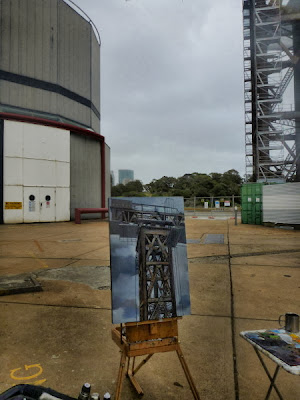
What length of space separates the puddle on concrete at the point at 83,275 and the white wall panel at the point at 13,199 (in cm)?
1399

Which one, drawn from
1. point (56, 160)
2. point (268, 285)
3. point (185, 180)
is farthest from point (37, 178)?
point (185, 180)

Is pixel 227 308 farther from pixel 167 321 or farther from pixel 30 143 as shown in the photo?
pixel 30 143

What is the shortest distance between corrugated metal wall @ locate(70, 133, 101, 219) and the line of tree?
38.0 meters

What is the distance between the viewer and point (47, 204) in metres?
20.7

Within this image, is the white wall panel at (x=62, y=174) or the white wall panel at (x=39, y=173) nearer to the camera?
the white wall panel at (x=39, y=173)

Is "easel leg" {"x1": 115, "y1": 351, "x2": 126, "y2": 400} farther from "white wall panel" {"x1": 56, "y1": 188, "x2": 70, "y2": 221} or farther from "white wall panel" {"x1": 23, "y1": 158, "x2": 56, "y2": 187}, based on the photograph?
"white wall panel" {"x1": 56, "y1": 188, "x2": 70, "y2": 221}

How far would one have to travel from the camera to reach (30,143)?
20078 millimetres

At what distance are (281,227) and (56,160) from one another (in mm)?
16250

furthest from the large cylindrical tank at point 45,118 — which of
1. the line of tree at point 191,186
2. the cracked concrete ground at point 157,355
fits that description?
the line of tree at point 191,186

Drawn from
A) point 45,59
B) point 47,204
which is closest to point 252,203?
point 47,204

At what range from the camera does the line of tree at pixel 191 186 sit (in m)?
66.4

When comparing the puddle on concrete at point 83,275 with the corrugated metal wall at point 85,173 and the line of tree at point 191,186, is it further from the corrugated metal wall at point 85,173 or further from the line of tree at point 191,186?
the line of tree at point 191,186

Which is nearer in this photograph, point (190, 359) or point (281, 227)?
point (190, 359)

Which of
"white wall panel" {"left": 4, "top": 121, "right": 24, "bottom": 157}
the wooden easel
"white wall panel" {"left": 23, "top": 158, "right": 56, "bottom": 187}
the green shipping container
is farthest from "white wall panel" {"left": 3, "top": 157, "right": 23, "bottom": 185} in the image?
the wooden easel
